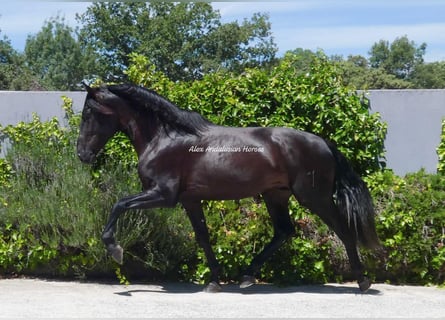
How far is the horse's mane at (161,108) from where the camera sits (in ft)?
23.0

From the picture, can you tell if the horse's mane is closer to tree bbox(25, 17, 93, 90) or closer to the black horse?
the black horse

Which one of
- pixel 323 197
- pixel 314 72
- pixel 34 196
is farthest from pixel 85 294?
pixel 314 72

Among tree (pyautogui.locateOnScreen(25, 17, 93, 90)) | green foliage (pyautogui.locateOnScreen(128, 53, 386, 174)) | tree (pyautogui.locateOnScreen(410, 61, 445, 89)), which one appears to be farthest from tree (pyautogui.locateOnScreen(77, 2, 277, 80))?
green foliage (pyautogui.locateOnScreen(128, 53, 386, 174))

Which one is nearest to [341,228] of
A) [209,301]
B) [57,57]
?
[209,301]

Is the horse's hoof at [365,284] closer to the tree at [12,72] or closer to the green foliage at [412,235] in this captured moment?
the green foliage at [412,235]

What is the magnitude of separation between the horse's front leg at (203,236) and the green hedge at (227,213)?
379 millimetres

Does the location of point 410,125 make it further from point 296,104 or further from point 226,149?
point 226,149

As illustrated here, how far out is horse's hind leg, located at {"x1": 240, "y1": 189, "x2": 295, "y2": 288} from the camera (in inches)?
280

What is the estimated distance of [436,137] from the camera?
8.43m

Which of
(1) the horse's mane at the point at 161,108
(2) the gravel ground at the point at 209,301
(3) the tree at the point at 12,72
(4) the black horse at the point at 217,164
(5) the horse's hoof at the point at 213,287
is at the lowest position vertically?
(2) the gravel ground at the point at 209,301

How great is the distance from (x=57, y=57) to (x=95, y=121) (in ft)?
143

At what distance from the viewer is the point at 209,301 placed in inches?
257

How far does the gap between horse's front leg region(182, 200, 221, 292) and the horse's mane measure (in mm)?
784

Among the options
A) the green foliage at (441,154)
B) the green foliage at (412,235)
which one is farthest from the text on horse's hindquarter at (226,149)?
the green foliage at (441,154)
